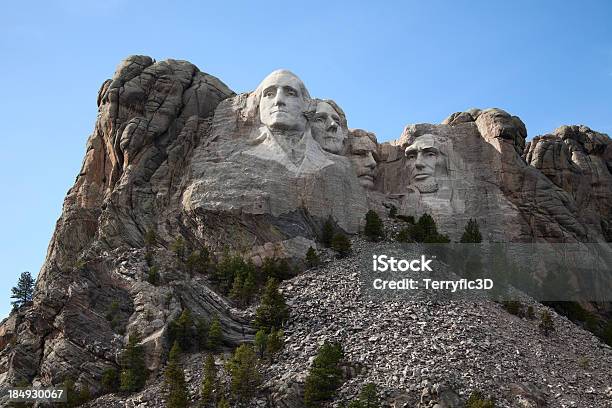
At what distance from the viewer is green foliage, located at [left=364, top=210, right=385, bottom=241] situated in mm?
57781

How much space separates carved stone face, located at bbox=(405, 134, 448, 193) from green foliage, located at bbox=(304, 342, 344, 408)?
52.7ft

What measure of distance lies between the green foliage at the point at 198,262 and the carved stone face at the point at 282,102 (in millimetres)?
6954

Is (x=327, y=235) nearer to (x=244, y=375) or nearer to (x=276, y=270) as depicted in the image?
(x=276, y=270)

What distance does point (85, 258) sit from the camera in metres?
55.2

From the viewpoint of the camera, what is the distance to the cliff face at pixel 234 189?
172ft

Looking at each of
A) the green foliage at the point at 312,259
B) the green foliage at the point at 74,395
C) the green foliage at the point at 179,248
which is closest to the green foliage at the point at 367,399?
the green foliage at the point at 74,395

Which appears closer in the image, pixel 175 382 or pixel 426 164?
pixel 175 382

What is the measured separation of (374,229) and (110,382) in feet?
43.7

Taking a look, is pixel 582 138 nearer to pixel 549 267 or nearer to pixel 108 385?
pixel 549 267

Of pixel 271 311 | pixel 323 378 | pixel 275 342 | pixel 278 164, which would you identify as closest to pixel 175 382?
pixel 275 342

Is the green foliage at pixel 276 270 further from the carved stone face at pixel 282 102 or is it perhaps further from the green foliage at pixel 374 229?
the carved stone face at pixel 282 102

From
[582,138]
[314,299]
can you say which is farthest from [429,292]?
[582,138]

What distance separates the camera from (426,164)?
205ft

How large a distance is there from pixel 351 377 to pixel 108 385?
7933mm
